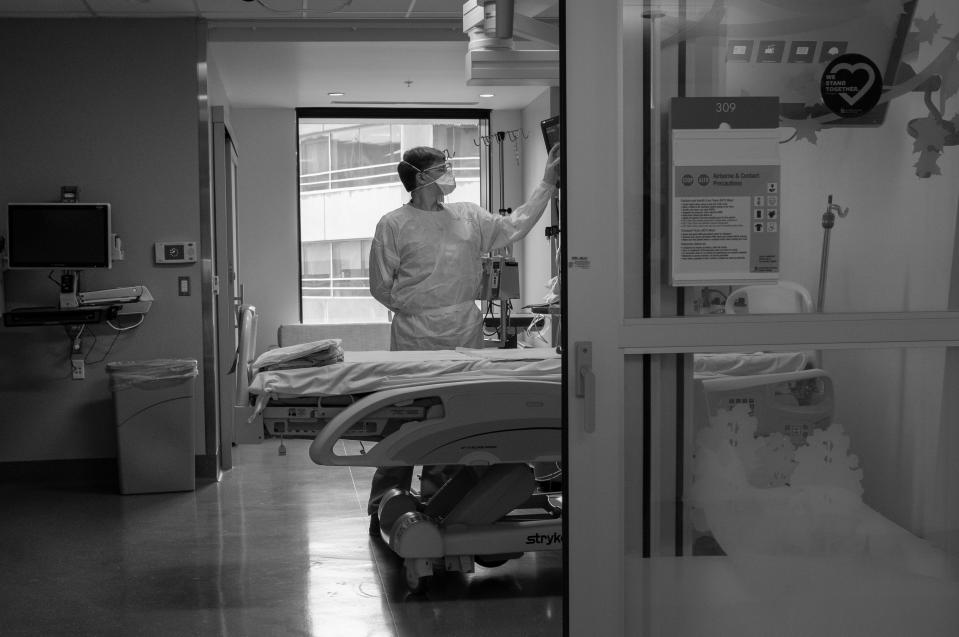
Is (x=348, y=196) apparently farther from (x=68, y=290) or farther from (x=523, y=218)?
(x=523, y=218)

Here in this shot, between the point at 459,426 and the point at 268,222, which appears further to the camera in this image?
the point at 268,222

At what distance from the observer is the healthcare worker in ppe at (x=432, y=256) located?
184 inches

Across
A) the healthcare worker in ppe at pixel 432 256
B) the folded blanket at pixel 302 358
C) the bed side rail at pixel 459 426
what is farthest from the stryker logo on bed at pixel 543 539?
the healthcare worker in ppe at pixel 432 256

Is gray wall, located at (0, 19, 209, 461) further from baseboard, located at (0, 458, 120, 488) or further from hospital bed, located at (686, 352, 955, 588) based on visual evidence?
hospital bed, located at (686, 352, 955, 588)

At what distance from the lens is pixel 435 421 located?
3.41 meters

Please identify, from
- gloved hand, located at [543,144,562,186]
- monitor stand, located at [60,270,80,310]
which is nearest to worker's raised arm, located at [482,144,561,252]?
gloved hand, located at [543,144,562,186]

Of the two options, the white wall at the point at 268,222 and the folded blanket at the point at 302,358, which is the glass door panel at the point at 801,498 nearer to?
the folded blanket at the point at 302,358

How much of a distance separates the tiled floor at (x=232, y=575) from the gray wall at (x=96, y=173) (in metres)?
0.52

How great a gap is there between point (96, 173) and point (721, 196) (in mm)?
4526

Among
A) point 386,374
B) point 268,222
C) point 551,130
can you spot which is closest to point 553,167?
point 551,130

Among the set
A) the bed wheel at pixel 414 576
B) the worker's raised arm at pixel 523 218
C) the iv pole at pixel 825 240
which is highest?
the worker's raised arm at pixel 523 218

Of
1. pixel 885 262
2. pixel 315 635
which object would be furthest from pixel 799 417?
pixel 315 635

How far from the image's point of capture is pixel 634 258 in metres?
1.92

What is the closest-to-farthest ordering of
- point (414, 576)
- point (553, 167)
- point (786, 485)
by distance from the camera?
1. point (786, 485)
2. point (414, 576)
3. point (553, 167)
